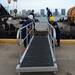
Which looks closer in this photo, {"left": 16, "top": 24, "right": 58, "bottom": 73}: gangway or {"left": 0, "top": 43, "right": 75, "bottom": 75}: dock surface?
{"left": 16, "top": 24, "right": 58, "bottom": 73}: gangway

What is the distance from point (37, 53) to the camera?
8180 millimetres

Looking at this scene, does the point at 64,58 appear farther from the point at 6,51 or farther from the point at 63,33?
the point at 63,33

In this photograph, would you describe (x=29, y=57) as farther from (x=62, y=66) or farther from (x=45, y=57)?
(x=62, y=66)

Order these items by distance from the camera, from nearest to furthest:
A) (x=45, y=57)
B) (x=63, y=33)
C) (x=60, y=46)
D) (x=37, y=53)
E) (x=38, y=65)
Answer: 1. (x=38, y=65)
2. (x=45, y=57)
3. (x=37, y=53)
4. (x=60, y=46)
5. (x=63, y=33)

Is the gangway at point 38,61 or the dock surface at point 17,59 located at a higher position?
the gangway at point 38,61

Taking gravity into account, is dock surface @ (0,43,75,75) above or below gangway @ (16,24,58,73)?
below

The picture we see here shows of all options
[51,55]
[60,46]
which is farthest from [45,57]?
[60,46]

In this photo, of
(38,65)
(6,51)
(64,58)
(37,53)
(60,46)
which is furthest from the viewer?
(60,46)

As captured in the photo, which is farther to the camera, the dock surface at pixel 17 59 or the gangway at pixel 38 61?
the dock surface at pixel 17 59

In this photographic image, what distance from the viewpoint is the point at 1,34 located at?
25375 millimetres

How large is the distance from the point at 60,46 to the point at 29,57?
12.8 ft

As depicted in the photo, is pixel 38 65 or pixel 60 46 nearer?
pixel 38 65

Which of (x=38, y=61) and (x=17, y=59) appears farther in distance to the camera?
(x=17, y=59)

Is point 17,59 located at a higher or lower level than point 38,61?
lower
